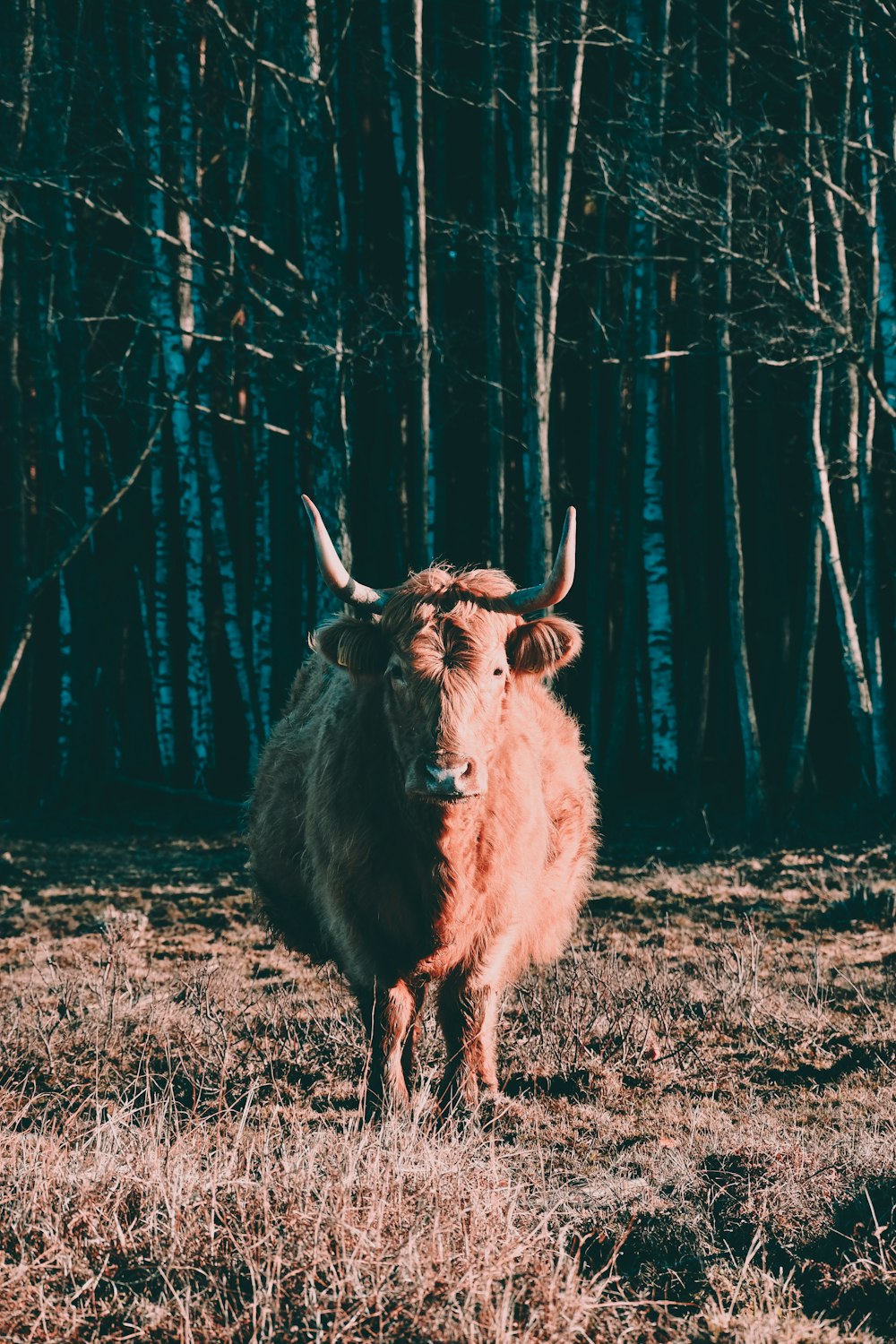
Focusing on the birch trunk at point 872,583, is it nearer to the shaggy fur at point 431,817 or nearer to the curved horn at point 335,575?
the shaggy fur at point 431,817

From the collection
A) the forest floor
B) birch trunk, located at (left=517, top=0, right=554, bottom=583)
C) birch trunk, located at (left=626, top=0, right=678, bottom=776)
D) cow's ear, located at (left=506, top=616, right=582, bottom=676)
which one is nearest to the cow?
cow's ear, located at (left=506, top=616, right=582, bottom=676)

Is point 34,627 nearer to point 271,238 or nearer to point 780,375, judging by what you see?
Result: point 271,238

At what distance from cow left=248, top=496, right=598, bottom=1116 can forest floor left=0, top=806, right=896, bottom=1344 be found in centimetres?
40

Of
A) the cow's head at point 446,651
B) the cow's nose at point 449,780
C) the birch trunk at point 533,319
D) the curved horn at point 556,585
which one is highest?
the birch trunk at point 533,319

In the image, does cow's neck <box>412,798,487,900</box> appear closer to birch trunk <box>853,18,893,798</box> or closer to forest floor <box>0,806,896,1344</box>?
forest floor <box>0,806,896,1344</box>

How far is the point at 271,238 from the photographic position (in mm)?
12984

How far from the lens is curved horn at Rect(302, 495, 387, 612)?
4.49 metres

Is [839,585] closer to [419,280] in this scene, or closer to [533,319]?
[533,319]

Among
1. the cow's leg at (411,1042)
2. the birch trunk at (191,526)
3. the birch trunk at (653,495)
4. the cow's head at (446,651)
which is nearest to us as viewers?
the cow's head at (446,651)

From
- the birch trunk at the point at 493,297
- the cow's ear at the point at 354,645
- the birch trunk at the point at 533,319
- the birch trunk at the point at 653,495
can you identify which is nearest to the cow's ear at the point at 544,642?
the cow's ear at the point at 354,645

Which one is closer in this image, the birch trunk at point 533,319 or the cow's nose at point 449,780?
the cow's nose at point 449,780

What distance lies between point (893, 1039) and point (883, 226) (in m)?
6.90

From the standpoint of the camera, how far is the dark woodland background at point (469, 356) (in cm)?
1015

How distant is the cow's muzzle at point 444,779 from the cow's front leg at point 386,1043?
934mm
